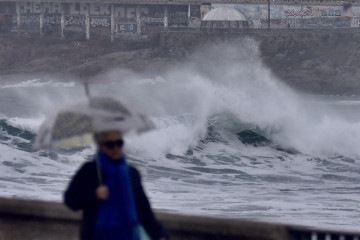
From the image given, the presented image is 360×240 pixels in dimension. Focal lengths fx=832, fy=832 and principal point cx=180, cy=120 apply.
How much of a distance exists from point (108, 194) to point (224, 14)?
61.2 meters

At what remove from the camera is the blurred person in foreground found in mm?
3639

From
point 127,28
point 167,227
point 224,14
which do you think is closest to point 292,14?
point 224,14

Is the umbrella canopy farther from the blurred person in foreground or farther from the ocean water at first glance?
the ocean water

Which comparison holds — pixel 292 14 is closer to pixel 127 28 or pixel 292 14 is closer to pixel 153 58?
pixel 153 58

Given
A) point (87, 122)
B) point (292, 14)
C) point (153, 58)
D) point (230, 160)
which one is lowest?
point (230, 160)

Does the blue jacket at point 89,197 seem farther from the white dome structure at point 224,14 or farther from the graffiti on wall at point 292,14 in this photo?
the graffiti on wall at point 292,14

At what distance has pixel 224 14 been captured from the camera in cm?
6406

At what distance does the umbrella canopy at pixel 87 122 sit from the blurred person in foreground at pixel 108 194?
48 millimetres

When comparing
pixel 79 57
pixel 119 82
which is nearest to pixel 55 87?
pixel 119 82

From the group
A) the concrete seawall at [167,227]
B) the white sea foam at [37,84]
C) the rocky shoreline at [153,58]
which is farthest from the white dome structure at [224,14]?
the concrete seawall at [167,227]

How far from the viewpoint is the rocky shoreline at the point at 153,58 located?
5703 cm

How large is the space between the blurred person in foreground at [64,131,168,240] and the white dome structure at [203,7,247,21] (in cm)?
6010

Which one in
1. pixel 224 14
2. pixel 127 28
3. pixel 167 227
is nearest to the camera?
pixel 167 227

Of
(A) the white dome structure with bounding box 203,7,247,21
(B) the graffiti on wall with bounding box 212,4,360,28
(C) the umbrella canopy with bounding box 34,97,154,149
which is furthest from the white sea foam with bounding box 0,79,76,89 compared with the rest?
(C) the umbrella canopy with bounding box 34,97,154,149
